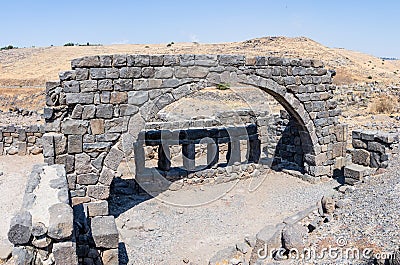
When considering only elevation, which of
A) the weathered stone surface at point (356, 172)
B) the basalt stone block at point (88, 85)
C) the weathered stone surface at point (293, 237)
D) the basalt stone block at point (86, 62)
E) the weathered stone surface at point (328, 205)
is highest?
the basalt stone block at point (86, 62)

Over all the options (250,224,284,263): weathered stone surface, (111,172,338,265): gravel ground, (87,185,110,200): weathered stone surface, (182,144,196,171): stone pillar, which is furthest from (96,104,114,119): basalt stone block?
(250,224,284,263): weathered stone surface

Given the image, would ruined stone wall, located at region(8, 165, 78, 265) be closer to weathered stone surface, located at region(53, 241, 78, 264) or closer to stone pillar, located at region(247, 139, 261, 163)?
weathered stone surface, located at region(53, 241, 78, 264)

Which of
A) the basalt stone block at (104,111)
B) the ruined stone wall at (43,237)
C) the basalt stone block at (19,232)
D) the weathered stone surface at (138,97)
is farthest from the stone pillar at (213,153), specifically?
the basalt stone block at (19,232)

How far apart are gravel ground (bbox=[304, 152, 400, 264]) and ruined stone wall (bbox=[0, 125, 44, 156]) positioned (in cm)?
1098

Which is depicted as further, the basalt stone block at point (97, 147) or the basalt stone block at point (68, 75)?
the basalt stone block at point (97, 147)

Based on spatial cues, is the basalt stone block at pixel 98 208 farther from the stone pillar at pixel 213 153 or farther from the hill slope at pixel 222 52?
the hill slope at pixel 222 52

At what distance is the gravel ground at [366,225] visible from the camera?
576 centimetres

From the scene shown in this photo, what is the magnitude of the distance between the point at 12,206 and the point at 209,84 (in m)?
5.84

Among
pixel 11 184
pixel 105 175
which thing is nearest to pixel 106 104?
pixel 105 175

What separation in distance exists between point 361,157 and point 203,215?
15.5ft

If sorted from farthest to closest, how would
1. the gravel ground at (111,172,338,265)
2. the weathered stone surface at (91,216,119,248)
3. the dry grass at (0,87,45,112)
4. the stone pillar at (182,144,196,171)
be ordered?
the dry grass at (0,87,45,112) → the stone pillar at (182,144,196,171) → the gravel ground at (111,172,338,265) → the weathered stone surface at (91,216,119,248)

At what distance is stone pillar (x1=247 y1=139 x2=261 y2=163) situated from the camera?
13922 millimetres

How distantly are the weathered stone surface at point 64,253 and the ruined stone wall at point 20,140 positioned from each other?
35.8ft

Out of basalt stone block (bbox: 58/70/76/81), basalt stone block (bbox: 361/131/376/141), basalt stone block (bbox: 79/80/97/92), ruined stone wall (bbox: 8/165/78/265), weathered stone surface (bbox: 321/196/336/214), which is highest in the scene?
basalt stone block (bbox: 58/70/76/81)
